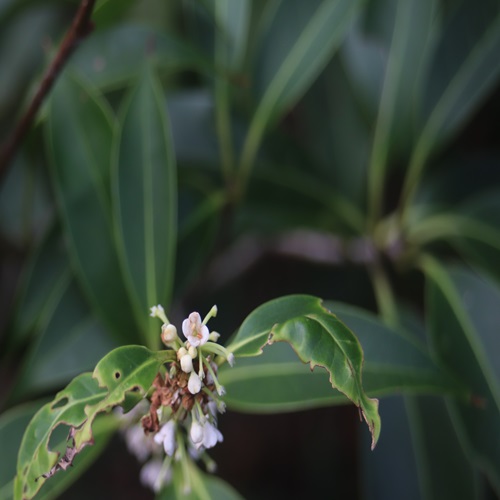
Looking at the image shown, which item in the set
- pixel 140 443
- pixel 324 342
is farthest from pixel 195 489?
pixel 324 342

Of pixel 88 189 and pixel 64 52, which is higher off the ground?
pixel 64 52

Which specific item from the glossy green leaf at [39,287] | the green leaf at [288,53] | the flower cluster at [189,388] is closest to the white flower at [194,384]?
the flower cluster at [189,388]

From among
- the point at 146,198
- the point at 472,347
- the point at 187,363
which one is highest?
the point at 146,198

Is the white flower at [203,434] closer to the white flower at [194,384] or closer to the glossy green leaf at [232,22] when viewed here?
the white flower at [194,384]

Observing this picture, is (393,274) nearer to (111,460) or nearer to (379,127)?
(379,127)

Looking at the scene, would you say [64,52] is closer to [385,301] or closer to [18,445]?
[18,445]

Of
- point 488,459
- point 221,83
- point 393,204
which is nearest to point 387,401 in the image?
point 488,459
